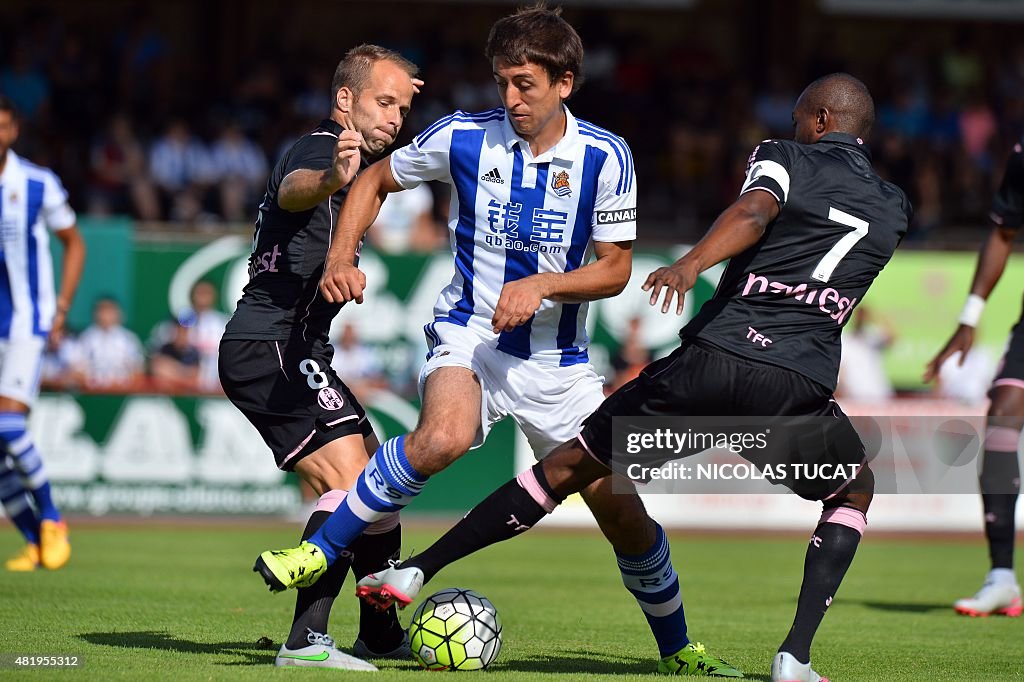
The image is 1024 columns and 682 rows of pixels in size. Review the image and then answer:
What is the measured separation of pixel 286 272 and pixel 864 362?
12118 millimetres

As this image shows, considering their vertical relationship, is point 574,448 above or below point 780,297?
below

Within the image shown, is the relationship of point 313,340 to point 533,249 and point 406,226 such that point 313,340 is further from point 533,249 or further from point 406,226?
point 406,226

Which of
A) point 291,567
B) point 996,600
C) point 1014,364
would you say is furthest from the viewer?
point 1014,364

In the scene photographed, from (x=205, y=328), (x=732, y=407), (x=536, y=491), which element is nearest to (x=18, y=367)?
(x=536, y=491)

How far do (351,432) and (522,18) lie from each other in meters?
1.86

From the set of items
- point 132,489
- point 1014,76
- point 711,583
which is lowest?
point 132,489

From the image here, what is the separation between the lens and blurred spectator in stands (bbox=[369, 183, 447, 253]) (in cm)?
1739

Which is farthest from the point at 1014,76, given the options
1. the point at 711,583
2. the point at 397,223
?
the point at 711,583

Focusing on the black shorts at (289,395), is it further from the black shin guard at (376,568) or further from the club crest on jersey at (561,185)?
the club crest on jersey at (561,185)

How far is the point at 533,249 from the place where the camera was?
5.73 metres

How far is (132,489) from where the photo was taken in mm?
14172

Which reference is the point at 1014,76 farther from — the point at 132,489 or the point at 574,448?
the point at 574,448

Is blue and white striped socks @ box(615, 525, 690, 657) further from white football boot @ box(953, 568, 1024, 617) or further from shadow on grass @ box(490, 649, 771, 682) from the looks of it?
white football boot @ box(953, 568, 1024, 617)

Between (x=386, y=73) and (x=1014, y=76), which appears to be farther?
(x=1014, y=76)
